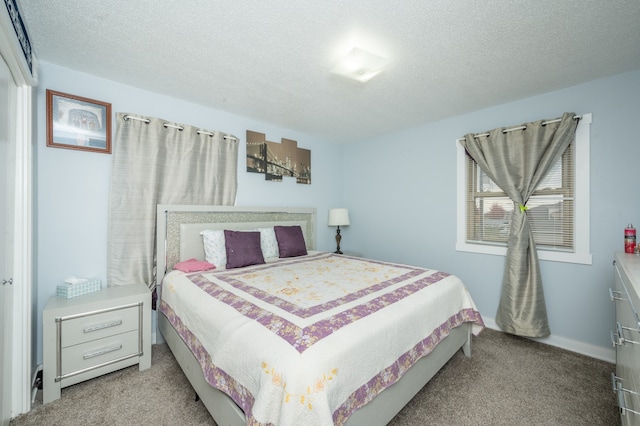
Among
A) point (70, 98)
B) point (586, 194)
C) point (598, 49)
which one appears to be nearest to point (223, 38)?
point (70, 98)

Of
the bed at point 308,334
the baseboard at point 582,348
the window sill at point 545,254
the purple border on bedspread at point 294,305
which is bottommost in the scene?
the baseboard at point 582,348

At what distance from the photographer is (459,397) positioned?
1.83 meters

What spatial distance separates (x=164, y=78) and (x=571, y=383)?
13.7 feet

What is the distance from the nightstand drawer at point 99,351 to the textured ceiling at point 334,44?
7.17 feet

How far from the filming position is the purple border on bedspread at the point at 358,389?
117 centimetres

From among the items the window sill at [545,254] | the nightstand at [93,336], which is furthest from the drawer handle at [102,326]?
the window sill at [545,254]

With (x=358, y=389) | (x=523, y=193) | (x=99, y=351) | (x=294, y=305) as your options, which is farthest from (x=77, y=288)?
(x=523, y=193)

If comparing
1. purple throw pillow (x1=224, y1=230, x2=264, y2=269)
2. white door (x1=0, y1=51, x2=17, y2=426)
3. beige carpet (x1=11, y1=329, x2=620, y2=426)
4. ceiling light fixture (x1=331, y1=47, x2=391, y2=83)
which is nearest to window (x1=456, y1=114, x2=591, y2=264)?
beige carpet (x1=11, y1=329, x2=620, y2=426)

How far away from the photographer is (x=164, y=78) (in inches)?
93.4

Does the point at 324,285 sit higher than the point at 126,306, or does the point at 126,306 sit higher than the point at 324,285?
the point at 324,285

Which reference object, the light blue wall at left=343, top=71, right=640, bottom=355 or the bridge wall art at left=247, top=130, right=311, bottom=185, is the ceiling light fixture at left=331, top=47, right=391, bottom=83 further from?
the light blue wall at left=343, top=71, right=640, bottom=355

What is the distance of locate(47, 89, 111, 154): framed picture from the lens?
7.11 feet

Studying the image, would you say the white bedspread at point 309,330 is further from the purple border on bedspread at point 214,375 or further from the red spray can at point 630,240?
the red spray can at point 630,240

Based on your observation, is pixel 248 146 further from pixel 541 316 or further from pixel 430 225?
pixel 541 316
